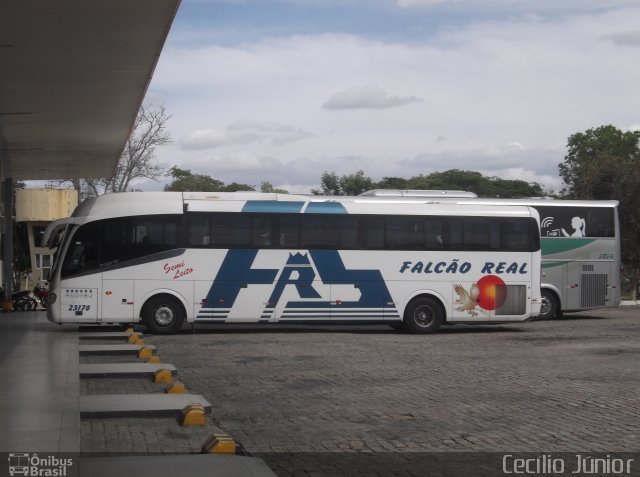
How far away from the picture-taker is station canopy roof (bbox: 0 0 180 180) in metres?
11.3

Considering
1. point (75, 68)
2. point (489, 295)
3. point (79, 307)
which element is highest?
point (75, 68)

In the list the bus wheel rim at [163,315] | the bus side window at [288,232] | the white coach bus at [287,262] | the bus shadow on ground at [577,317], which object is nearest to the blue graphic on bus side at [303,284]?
the white coach bus at [287,262]

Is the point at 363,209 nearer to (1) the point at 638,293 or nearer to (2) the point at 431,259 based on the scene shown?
(2) the point at 431,259

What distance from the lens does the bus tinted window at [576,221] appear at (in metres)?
27.9

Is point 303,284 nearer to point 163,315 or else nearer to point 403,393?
point 163,315

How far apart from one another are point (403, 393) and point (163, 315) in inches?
415

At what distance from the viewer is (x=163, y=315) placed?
72.3ft

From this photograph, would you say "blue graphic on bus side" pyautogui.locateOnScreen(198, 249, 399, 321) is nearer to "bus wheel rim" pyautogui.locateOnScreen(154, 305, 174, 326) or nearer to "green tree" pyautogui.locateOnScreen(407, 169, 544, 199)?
"bus wheel rim" pyautogui.locateOnScreen(154, 305, 174, 326)

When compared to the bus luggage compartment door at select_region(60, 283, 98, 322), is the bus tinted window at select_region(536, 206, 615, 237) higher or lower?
higher

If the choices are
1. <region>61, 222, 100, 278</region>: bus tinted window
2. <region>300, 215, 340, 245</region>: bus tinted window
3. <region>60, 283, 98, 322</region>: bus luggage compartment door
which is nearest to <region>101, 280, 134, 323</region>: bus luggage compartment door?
<region>60, 283, 98, 322</region>: bus luggage compartment door

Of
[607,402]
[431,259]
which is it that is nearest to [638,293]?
[431,259]

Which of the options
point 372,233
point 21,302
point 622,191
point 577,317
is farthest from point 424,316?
point 622,191

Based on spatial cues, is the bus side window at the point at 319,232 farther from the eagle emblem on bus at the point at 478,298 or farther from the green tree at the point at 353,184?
the green tree at the point at 353,184

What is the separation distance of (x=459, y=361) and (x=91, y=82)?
7919 mm
